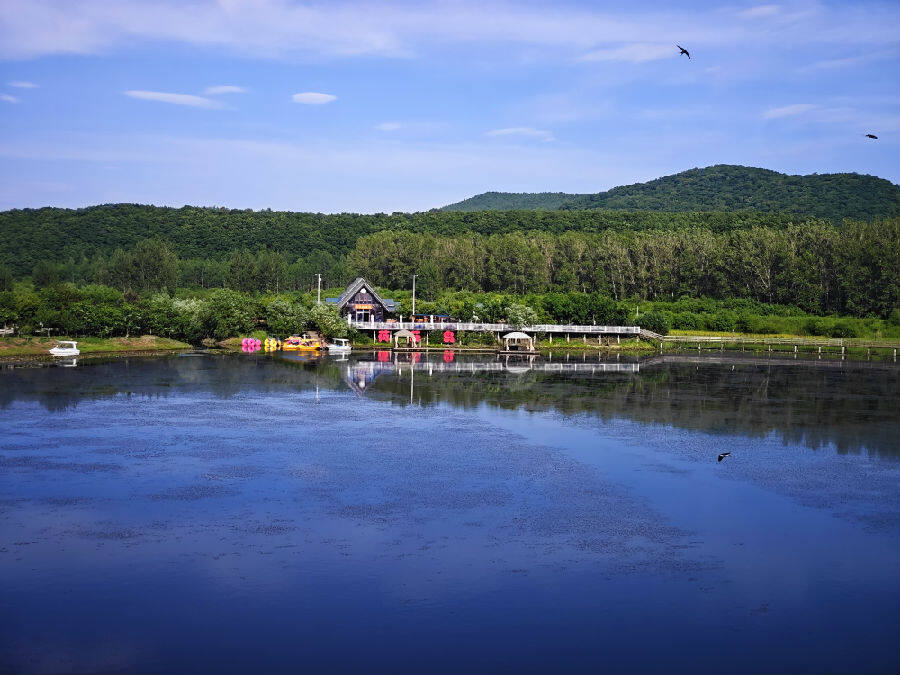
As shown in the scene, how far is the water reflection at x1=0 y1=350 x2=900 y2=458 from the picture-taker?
115 feet

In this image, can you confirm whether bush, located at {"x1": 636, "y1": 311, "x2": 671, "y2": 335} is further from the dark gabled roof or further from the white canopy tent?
the dark gabled roof

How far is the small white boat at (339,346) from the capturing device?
6277 cm

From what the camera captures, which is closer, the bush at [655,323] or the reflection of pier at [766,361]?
the reflection of pier at [766,361]

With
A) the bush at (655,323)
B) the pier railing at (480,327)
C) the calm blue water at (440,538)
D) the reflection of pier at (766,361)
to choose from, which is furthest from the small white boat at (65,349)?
the bush at (655,323)

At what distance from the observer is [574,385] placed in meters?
46.2

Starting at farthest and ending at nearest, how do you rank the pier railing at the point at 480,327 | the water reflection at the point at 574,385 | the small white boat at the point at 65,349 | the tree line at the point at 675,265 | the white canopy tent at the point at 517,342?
the tree line at the point at 675,265 < the pier railing at the point at 480,327 < the white canopy tent at the point at 517,342 < the small white boat at the point at 65,349 < the water reflection at the point at 574,385

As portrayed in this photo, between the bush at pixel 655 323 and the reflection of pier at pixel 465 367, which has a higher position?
the bush at pixel 655 323

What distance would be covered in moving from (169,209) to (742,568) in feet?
474

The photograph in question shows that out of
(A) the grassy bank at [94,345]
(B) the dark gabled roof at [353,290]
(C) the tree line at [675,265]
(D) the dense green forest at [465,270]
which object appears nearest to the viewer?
(A) the grassy bank at [94,345]

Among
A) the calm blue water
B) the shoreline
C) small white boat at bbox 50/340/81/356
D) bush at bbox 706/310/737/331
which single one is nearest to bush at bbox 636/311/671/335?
bush at bbox 706/310/737/331

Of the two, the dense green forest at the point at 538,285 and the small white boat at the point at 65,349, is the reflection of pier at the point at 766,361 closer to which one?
the dense green forest at the point at 538,285

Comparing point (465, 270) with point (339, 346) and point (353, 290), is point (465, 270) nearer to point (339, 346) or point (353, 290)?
point (353, 290)

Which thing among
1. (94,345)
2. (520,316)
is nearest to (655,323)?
(520,316)

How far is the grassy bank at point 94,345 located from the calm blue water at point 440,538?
16835 millimetres
